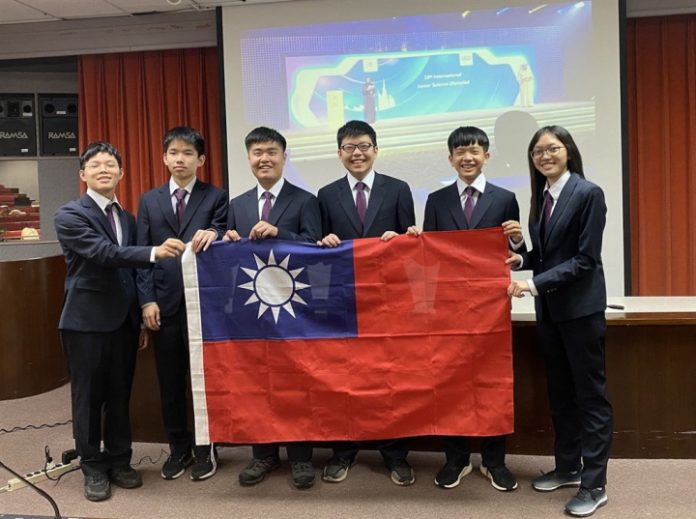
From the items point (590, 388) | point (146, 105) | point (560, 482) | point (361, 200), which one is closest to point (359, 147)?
point (361, 200)

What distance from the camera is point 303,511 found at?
242cm

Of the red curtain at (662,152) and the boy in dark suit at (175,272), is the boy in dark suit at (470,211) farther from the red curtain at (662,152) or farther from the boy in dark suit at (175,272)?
the red curtain at (662,152)

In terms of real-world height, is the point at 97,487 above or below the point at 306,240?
below

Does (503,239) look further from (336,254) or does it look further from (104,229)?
(104,229)

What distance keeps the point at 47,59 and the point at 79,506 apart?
4.92m

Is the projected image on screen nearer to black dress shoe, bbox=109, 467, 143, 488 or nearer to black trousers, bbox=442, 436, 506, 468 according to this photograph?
black trousers, bbox=442, 436, 506, 468

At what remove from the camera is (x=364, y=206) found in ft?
8.80

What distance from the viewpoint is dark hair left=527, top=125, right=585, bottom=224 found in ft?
7.75

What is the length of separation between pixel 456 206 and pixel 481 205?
11cm

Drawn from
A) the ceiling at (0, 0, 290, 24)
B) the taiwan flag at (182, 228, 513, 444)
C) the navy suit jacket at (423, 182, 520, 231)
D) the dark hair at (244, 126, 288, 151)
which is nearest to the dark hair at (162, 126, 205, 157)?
the dark hair at (244, 126, 288, 151)

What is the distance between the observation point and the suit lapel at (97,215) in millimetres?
2568

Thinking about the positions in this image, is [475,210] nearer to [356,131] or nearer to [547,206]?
[547,206]

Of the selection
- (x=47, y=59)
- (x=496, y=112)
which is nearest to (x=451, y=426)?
(x=496, y=112)

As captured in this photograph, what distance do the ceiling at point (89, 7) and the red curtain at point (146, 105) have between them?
1.84ft
